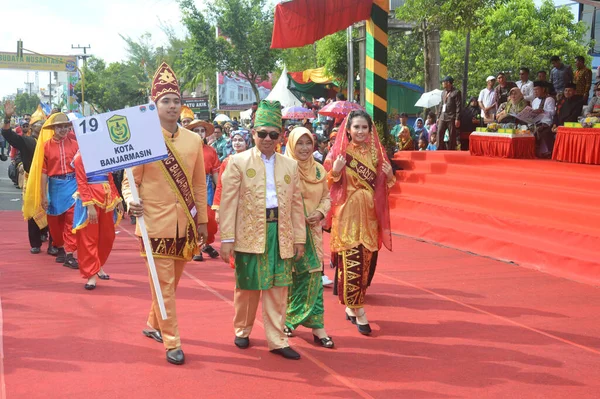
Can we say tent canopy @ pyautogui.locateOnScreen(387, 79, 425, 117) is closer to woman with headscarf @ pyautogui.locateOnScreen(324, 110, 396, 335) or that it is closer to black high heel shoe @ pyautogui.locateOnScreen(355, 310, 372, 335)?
woman with headscarf @ pyautogui.locateOnScreen(324, 110, 396, 335)

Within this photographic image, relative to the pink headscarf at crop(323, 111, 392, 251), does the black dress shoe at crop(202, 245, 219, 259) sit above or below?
below

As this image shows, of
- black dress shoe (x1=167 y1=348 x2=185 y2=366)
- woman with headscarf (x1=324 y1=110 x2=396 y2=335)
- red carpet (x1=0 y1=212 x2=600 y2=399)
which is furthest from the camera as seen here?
woman with headscarf (x1=324 y1=110 x2=396 y2=335)

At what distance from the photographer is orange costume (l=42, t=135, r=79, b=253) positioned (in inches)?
308

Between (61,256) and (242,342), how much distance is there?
14.3 ft

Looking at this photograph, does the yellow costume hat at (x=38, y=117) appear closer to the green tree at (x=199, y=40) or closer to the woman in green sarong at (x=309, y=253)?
the woman in green sarong at (x=309, y=253)

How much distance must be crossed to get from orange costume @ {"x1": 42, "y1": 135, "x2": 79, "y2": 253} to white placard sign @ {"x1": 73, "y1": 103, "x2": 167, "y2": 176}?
3.52m

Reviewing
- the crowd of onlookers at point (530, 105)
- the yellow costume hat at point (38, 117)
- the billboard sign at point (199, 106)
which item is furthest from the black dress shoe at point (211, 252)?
the billboard sign at point (199, 106)

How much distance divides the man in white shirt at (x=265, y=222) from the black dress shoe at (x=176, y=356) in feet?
1.98

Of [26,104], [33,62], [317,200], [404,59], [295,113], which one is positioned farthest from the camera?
[26,104]

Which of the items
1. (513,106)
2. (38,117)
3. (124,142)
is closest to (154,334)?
(124,142)

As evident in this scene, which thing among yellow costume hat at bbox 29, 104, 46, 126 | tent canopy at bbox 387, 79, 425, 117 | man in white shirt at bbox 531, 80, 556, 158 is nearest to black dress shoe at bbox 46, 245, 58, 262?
yellow costume hat at bbox 29, 104, 46, 126

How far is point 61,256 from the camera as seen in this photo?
848 centimetres

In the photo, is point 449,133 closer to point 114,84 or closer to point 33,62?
point 114,84

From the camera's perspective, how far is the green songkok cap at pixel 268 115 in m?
4.76
